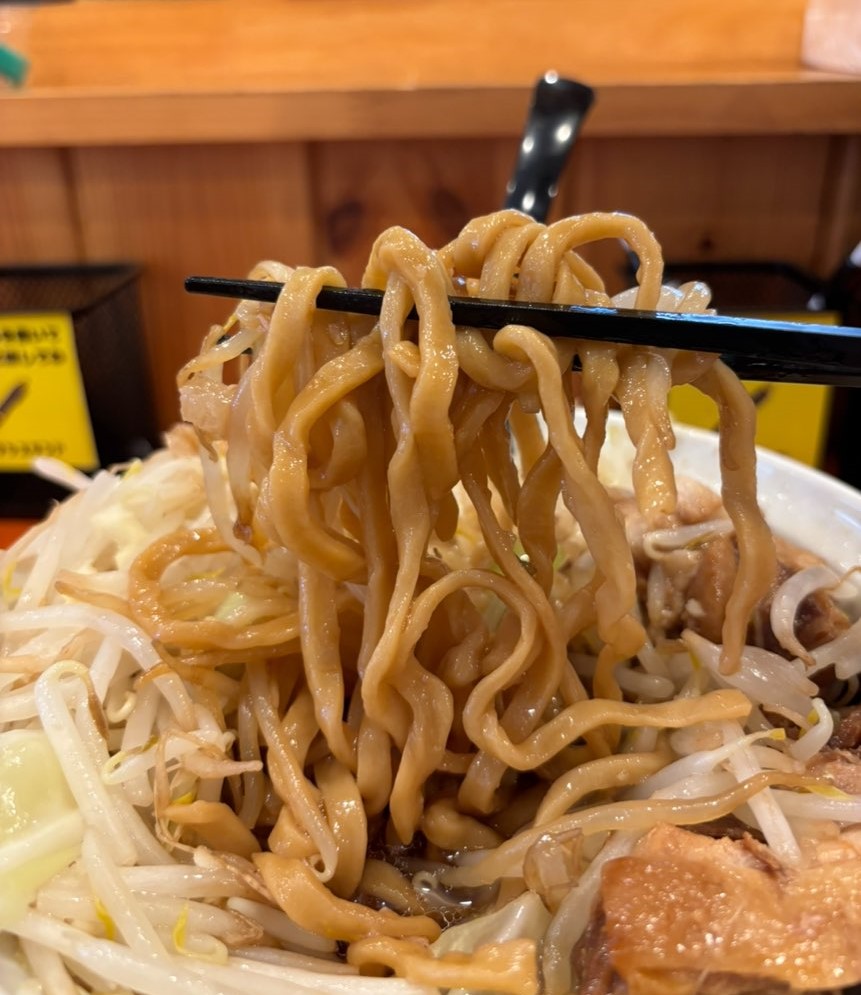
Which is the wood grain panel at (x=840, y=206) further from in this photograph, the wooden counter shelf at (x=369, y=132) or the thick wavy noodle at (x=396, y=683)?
the thick wavy noodle at (x=396, y=683)

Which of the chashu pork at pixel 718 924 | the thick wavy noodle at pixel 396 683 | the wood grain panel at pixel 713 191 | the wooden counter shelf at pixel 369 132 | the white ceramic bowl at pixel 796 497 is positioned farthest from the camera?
the wood grain panel at pixel 713 191

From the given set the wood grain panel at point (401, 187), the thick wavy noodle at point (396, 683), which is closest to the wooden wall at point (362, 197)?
the wood grain panel at point (401, 187)

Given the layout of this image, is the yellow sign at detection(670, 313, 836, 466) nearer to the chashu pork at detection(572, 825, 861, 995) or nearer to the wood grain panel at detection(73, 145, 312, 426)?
the wood grain panel at detection(73, 145, 312, 426)

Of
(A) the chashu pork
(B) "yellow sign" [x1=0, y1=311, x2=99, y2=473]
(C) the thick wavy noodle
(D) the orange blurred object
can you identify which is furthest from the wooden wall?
(A) the chashu pork

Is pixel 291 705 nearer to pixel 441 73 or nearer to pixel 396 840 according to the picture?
pixel 396 840

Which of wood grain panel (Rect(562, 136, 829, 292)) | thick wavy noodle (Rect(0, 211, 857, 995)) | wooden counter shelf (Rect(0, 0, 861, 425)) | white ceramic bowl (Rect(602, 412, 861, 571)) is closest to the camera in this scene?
thick wavy noodle (Rect(0, 211, 857, 995))

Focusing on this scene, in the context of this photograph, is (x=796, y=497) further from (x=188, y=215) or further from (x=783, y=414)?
(x=188, y=215)

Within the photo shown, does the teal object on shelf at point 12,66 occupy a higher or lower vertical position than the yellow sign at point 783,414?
higher
